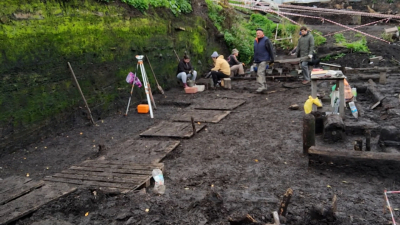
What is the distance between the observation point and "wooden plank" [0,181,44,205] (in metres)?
4.05

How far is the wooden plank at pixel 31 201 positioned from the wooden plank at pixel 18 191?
99 mm

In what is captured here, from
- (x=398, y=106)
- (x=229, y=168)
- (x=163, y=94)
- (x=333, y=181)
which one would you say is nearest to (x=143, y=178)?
(x=229, y=168)

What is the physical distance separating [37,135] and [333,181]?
5616 mm

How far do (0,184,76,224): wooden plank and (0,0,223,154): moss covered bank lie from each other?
241 centimetres

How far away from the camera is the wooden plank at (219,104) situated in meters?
8.99

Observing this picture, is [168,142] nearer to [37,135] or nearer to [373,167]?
[37,135]

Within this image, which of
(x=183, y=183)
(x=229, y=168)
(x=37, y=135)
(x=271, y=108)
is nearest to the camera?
(x=183, y=183)

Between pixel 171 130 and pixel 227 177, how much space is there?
8.73 feet

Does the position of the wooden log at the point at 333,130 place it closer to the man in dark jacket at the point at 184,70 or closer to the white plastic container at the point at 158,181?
the white plastic container at the point at 158,181

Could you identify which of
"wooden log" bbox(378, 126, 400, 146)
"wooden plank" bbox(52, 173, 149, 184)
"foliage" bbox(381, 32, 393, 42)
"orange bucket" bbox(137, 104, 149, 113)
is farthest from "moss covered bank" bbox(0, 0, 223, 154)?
"foliage" bbox(381, 32, 393, 42)

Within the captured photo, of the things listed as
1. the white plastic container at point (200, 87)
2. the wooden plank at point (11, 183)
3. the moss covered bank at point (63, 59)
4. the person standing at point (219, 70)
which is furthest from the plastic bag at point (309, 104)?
the person standing at point (219, 70)

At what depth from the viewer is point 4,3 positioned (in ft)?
20.0

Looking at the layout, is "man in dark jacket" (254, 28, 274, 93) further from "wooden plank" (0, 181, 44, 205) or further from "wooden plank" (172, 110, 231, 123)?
"wooden plank" (0, 181, 44, 205)

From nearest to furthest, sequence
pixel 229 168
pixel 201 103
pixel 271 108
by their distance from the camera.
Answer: pixel 229 168
pixel 271 108
pixel 201 103
